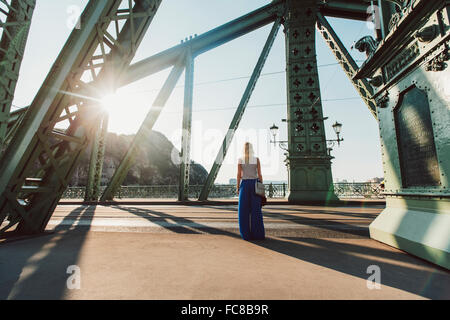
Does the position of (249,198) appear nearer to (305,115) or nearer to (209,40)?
(305,115)

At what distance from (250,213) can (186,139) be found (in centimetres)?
851

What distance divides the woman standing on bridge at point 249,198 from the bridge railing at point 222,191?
38.4 ft

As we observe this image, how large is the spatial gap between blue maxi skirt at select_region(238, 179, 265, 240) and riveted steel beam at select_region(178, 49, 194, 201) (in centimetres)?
776

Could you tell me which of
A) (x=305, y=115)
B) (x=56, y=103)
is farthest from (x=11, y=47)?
(x=305, y=115)

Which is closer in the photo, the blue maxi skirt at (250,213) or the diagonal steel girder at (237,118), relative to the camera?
the blue maxi skirt at (250,213)

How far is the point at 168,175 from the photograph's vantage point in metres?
64.6

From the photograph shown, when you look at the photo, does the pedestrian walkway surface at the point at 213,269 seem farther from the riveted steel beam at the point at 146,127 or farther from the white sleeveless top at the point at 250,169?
the riveted steel beam at the point at 146,127

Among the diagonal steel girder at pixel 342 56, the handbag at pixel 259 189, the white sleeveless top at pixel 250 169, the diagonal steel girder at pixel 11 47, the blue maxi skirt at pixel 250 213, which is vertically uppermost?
the diagonal steel girder at pixel 342 56

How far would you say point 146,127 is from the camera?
1074cm

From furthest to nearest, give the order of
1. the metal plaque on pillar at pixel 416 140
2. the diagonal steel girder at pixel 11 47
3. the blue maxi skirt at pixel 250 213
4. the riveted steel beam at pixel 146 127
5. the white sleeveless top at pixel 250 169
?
the riveted steel beam at pixel 146 127 → the white sleeveless top at pixel 250 169 → the blue maxi skirt at pixel 250 213 → the diagonal steel girder at pixel 11 47 → the metal plaque on pillar at pixel 416 140

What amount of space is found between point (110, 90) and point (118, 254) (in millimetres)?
2633

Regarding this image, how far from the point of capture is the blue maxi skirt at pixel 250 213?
288 cm

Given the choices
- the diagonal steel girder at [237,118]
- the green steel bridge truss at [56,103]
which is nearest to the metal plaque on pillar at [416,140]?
the green steel bridge truss at [56,103]

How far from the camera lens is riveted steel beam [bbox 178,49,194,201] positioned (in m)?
10.7
